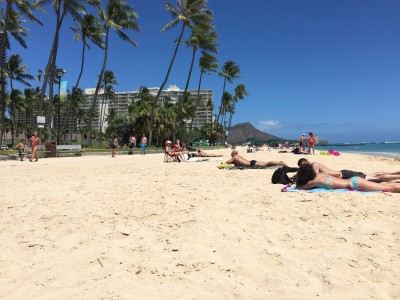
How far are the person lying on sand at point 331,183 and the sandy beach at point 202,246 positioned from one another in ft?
0.92

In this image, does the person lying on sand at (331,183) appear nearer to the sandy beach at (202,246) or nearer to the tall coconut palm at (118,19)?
the sandy beach at (202,246)

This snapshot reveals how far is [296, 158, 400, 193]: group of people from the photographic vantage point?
5.39 metres

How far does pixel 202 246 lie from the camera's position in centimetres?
324

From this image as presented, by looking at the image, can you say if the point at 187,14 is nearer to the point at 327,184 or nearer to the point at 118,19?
the point at 118,19

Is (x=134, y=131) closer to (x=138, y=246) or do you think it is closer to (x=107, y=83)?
(x=107, y=83)

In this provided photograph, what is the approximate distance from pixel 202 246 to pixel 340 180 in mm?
3419

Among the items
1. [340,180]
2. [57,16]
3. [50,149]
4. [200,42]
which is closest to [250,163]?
[340,180]

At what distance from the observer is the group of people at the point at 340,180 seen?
17.7 ft

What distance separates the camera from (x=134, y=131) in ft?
142

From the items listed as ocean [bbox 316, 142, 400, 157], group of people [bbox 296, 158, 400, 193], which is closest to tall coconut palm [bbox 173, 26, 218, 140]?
ocean [bbox 316, 142, 400, 157]

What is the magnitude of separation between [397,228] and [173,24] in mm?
29270

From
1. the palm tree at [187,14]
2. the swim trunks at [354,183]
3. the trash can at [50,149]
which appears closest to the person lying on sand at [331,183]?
the swim trunks at [354,183]

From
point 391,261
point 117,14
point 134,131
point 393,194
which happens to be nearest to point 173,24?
point 117,14

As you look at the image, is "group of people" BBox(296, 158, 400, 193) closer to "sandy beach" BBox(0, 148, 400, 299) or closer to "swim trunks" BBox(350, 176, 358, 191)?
"swim trunks" BBox(350, 176, 358, 191)
